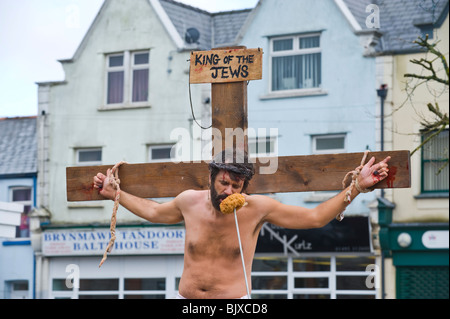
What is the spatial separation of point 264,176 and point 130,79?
64.9ft

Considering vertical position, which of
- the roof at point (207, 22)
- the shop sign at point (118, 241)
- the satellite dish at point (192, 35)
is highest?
the roof at point (207, 22)

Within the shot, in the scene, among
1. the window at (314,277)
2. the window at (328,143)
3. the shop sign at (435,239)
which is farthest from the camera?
the window at (328,143)

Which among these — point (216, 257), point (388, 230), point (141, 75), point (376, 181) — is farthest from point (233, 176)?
point (141, 75)

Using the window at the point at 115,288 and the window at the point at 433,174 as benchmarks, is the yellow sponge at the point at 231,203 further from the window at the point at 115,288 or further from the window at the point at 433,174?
the window at the point at 115,288

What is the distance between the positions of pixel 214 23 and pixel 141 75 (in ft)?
9.70

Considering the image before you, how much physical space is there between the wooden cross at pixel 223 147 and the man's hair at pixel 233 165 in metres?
0.15

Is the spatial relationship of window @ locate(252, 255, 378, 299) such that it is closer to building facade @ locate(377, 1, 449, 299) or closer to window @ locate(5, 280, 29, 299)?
building facade @ locate(377, 1, 449, 299)

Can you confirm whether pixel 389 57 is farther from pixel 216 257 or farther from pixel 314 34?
pixel 216 257

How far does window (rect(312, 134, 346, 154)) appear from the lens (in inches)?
927

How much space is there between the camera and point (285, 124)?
24.0 m

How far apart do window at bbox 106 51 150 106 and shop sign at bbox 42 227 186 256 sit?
11.8ft

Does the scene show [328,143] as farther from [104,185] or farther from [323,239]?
[104,185]

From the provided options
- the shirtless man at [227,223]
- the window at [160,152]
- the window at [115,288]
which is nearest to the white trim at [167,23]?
the window at [160,152]

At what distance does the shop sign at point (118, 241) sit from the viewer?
2500 cm
